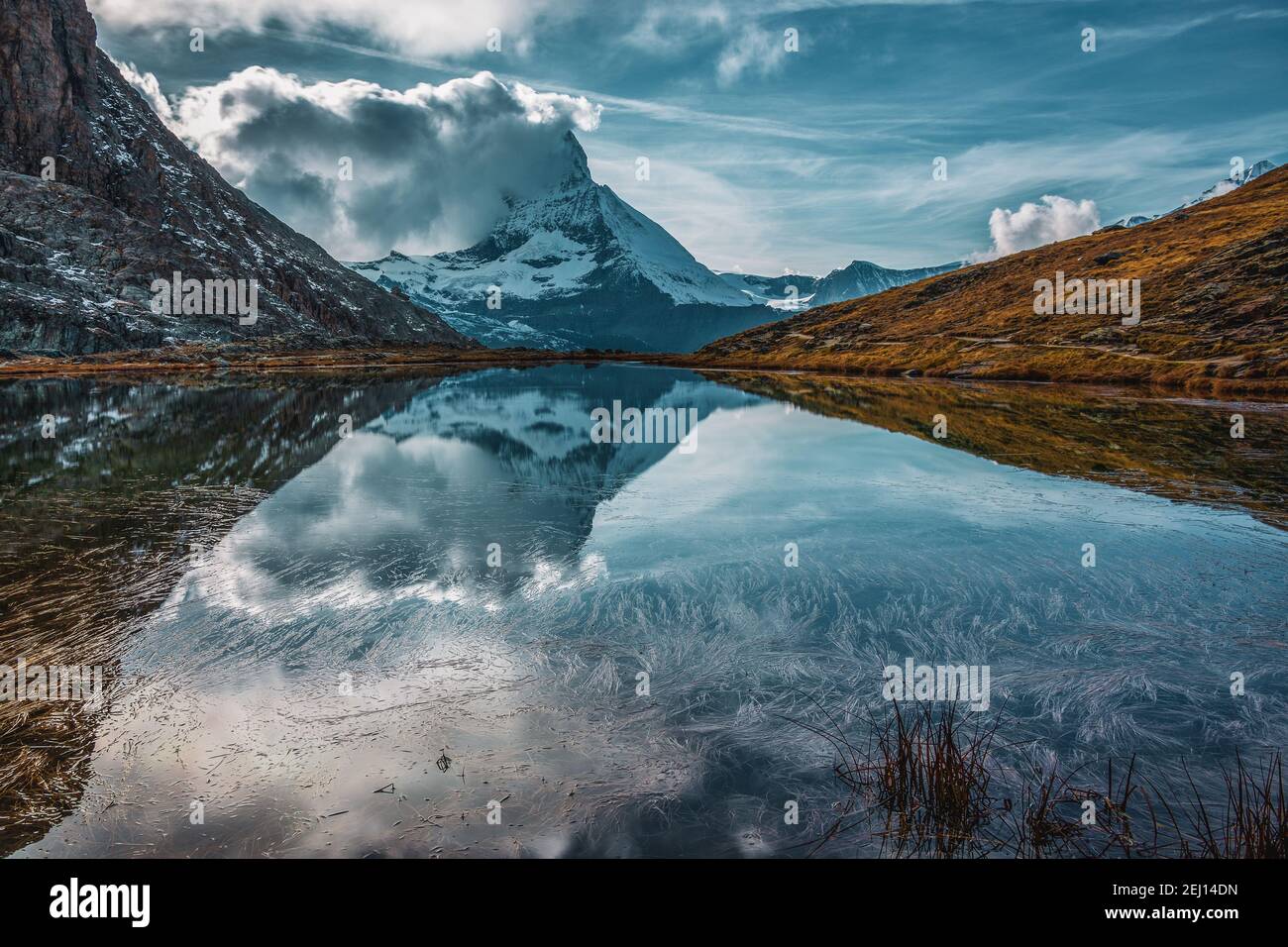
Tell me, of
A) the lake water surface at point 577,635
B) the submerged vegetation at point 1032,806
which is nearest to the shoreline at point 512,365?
the lake water surface at point 577,635

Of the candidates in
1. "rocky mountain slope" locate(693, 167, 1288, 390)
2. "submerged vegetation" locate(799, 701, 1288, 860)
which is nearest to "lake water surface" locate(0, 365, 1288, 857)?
"submerged vegetation" locate(799, 701, 1288, 860)

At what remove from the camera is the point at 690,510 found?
23.3 meters

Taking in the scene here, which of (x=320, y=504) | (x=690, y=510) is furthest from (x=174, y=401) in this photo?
(x=690, y=510)

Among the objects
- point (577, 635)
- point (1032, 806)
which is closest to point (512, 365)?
point (577, 635)

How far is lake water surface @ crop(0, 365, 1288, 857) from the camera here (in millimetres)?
7789

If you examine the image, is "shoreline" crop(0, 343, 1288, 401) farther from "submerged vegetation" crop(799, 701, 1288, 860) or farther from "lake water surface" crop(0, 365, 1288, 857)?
"submerged vegetation" crop(799, 701, 1288, 860)

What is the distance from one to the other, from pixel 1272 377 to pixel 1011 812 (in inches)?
3161

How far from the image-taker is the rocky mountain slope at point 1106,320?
79250 mm

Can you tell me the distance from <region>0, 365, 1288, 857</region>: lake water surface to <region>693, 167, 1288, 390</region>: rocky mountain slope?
2308 inches

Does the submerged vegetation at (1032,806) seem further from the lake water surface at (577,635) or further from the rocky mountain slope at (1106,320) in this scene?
the rocky mountain slope at (1106,320)

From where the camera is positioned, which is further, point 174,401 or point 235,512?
point 174,401

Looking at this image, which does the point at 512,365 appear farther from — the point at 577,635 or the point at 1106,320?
the point at 577,635

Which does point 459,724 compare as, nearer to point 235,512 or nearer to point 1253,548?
point 235,512

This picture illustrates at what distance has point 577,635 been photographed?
41.5 feet
